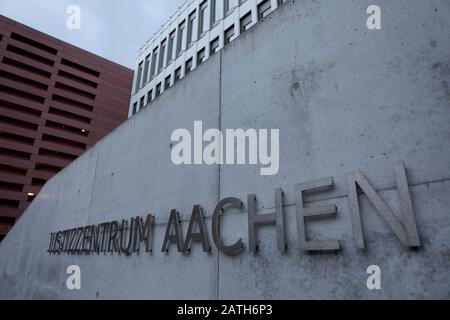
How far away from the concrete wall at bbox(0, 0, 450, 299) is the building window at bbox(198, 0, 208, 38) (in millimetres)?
17055

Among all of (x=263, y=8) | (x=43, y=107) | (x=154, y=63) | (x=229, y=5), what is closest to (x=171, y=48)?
(x=154, y=63)

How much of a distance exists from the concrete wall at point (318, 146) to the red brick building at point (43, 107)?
33887 millimetres

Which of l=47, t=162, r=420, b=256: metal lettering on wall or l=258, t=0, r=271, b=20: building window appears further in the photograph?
l=258, t=0, r=271, b=20: building window

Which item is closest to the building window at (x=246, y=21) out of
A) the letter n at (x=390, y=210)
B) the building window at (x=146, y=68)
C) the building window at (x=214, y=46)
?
the building window at (x=214, y=46)

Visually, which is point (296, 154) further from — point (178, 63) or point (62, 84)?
point (62, 84)

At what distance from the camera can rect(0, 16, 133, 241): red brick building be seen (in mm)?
32344

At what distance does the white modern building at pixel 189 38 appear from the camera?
57.9 feet

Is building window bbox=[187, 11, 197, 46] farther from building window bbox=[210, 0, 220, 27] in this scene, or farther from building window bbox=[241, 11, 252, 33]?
building window bbox=[241, 11, 252, 33]

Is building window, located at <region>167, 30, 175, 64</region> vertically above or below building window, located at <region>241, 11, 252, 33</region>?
above

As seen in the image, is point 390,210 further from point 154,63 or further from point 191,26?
point 154,63

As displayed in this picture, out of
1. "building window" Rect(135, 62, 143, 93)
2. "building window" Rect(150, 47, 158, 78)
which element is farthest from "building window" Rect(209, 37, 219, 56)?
"building window" Rect(135, 62, 143, 93)
